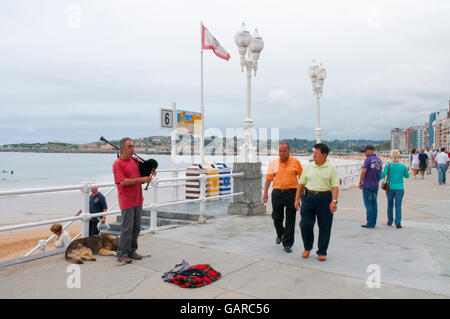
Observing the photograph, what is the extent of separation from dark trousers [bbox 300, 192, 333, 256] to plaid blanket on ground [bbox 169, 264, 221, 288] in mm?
1661

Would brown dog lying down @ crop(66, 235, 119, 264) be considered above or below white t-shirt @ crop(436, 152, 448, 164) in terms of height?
below

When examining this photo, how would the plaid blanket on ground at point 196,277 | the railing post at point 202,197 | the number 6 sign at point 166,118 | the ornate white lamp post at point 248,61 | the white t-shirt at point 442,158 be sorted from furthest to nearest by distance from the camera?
the white t-shirt at point 442,158, the number 6 sign at point 166,118, the ornate white lamp post at point 248,61, the railing post at point 202,197, the plaid blanket on ground at point 196,277

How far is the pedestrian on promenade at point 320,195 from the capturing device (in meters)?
5.49

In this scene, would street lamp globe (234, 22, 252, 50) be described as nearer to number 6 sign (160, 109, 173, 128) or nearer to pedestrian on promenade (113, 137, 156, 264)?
number 6 sign (160, 109, 173, 128)

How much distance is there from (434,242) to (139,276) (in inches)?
211

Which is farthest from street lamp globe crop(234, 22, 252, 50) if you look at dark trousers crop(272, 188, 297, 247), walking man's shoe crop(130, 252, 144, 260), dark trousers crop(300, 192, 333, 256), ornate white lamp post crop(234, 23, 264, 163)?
walking man's shoe crop(130, 252, 144, 260)

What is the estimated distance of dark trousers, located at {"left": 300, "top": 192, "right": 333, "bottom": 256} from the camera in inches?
217

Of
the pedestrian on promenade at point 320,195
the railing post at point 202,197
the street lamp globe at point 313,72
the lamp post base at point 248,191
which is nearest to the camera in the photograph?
the pedestrian on promenade at point 320,195

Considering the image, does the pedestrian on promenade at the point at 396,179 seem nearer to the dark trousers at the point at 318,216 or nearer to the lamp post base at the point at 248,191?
the lamp post base at the point at 248,191

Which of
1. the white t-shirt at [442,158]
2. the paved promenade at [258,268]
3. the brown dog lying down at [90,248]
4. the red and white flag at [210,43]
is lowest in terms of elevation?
the paved promenade at [258,268]

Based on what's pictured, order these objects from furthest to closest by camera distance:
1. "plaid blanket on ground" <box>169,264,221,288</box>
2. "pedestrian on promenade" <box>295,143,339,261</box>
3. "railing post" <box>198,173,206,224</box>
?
"railing post" <box>198,173,206,224</box>, "pedestrian on promenade" <box>295,143,339,261</box>, "plaid blanket on ground" <box>169,264,221,288</box>

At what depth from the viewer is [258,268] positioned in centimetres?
513

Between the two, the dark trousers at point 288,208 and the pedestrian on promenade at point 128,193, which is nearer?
the pedestrian on promenade at point 128,193

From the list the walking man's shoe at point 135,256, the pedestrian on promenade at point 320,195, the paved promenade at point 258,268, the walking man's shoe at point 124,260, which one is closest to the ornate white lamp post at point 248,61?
the paved promenade at point 258,268
